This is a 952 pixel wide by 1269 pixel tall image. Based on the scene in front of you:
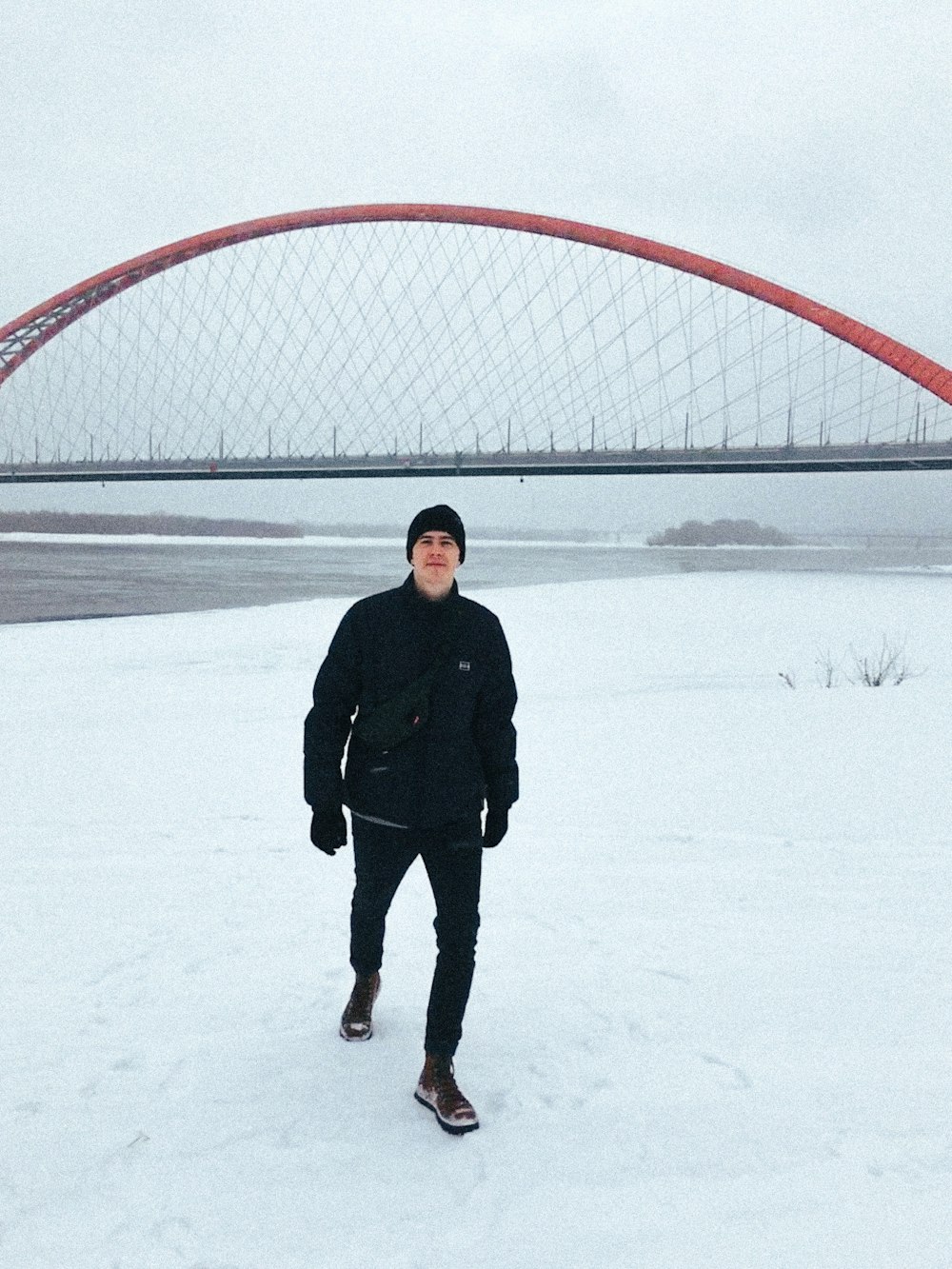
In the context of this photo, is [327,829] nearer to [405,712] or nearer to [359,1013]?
[405,712]

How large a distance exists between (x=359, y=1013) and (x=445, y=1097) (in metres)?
0.49

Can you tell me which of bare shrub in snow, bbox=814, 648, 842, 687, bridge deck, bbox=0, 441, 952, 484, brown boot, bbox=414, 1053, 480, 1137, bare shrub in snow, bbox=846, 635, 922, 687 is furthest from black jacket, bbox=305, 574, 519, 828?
bridge deck, bbox=0, 441, 952, 484

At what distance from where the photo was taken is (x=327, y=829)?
2361 mm

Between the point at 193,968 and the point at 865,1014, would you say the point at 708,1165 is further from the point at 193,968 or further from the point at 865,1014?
the point at 193,968

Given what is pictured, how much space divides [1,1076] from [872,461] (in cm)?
3812

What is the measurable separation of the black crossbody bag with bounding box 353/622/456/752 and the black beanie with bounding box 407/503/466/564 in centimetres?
25

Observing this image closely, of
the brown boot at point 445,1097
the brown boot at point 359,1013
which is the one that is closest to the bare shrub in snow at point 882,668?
the brown boot at point 359,1013

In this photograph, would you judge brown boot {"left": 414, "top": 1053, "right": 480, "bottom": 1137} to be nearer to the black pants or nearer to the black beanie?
the black pants

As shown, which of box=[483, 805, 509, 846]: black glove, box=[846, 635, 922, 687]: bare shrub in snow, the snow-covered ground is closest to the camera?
the snow-covered ground

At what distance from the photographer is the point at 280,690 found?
31.0ft

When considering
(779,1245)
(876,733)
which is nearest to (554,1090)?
(779,1245)

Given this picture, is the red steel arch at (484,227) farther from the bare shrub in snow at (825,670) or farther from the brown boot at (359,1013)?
the brown boot at (359,1013)

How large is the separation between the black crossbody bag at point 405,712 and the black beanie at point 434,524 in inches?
10.0

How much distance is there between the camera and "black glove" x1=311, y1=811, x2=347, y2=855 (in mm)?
2352
